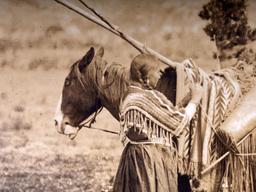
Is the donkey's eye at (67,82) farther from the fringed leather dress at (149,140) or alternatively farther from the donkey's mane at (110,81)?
the fringed leather dress at (149,140)

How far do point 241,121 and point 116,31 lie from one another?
1.90ft

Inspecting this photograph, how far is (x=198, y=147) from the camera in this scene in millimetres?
2580

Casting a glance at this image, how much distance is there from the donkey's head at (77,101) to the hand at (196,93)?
1.16ft

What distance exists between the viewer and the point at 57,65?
264 centimetres

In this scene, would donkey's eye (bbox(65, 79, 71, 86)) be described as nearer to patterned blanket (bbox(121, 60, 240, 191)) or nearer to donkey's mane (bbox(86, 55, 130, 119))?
donkey's mane (bbox(86, 55, 130, 119))

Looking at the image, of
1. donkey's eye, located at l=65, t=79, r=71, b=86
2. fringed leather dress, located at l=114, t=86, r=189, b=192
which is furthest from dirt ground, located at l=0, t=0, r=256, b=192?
fringed leather dress, located at l=114, t=86, r=189, b=192

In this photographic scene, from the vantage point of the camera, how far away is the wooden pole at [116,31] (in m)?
2.62

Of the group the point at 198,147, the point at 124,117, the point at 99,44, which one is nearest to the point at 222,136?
the point at 198,147

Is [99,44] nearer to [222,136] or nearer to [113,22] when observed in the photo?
[113,22]

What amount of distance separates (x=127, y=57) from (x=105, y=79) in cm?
13

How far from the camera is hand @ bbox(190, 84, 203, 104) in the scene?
255 centimetres

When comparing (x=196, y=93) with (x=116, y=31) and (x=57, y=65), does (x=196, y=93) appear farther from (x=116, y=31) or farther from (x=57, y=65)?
(x=57, y=65)

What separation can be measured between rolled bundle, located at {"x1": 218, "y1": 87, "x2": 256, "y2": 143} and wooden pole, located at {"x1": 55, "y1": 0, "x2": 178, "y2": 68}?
294mm

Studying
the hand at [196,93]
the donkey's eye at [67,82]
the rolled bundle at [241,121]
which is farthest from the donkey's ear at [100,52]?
the rolled bundle at [241,121]
